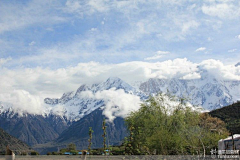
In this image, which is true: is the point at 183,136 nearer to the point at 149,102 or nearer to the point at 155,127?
the point at 155,127

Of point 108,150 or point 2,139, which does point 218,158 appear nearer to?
point 108,150

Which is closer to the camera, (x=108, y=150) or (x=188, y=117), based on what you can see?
(x=108, y=150)

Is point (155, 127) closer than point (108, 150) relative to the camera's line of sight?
No

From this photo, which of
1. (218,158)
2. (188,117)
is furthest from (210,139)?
(218,158)

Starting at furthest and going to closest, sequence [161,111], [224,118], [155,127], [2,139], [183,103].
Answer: [2,139], [224,118], [183,103], [161,111], [155,127]

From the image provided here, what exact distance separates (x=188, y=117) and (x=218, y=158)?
13046mm

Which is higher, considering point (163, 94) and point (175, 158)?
point (163, 94)

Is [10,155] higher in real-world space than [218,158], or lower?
higher

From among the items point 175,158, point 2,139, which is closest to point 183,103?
point 175,158

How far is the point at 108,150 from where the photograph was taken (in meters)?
8.41

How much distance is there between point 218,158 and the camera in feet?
44.8

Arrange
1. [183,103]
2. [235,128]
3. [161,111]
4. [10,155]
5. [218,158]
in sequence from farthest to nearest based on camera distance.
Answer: [235,128], [183,103], [161,111], [218,158], [10,155]

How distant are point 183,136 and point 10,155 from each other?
15273mm

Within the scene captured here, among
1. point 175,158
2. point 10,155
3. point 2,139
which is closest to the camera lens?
point 10,155
